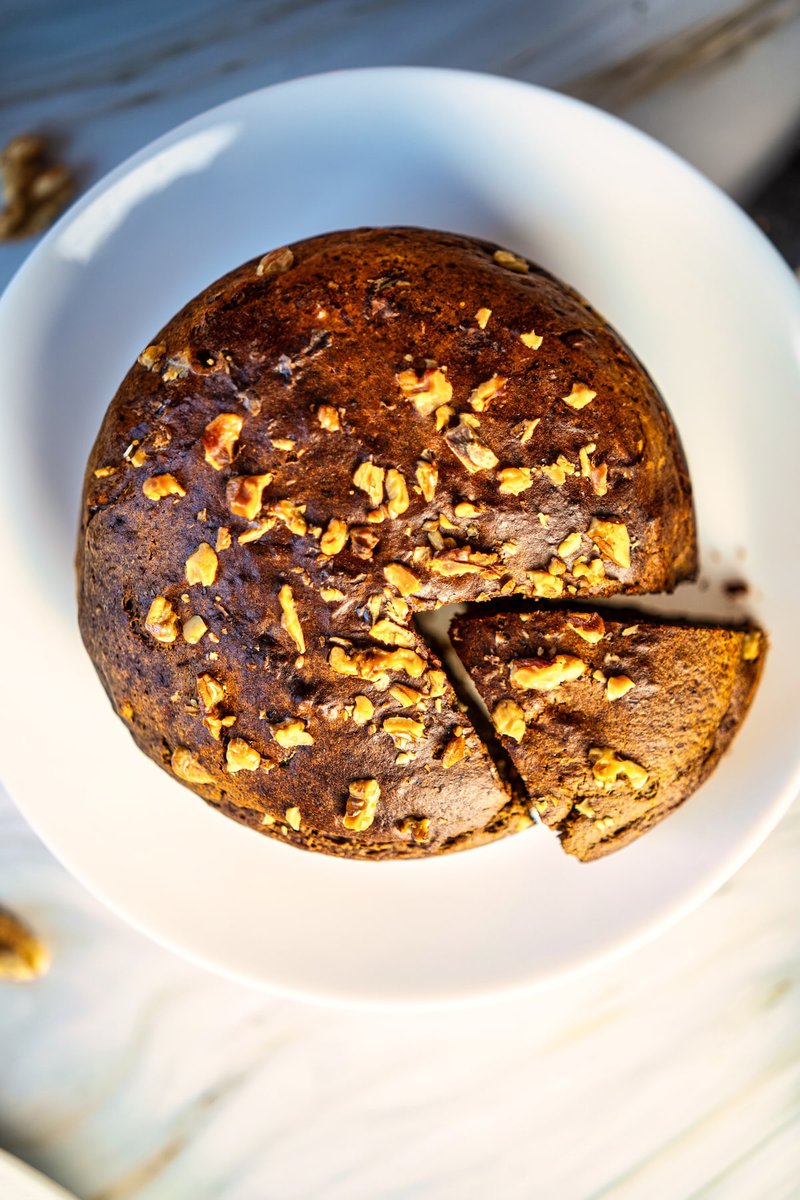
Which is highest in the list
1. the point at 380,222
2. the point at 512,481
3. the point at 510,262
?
the point at 380,222

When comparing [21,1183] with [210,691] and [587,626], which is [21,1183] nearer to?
[210,691]

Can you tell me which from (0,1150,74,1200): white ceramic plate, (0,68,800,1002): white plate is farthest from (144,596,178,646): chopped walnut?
(0,1150,74,1200): white ceramic plate

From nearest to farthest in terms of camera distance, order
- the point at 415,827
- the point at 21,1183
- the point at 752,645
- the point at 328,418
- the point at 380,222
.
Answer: the point at 328,418
the point at 415,827
the point at 752,645
the point at 380,222
the point at 21,1183

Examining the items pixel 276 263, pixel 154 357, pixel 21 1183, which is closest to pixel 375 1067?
pixel 21 1183

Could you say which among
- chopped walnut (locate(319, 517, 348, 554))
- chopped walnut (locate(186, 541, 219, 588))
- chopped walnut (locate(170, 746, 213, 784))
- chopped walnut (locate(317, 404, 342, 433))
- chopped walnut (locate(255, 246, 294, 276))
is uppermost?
chopped walnut (locate(255, 246, 294, 276))

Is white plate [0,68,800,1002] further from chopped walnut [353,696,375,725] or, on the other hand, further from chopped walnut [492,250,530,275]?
chopped walnut [353,696,375,725]

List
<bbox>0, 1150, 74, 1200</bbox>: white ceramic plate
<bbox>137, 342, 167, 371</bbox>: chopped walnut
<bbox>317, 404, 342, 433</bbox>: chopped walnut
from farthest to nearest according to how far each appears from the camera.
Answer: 1. <bbox>0, 1150, 74, 1200</bbox>: white ceramic plate
2. <bbox>137, 342, 167, 371</bbox>: chopped walnut
3. <bbox>317, 404, 342, 433</bbox>: chopped walnut
